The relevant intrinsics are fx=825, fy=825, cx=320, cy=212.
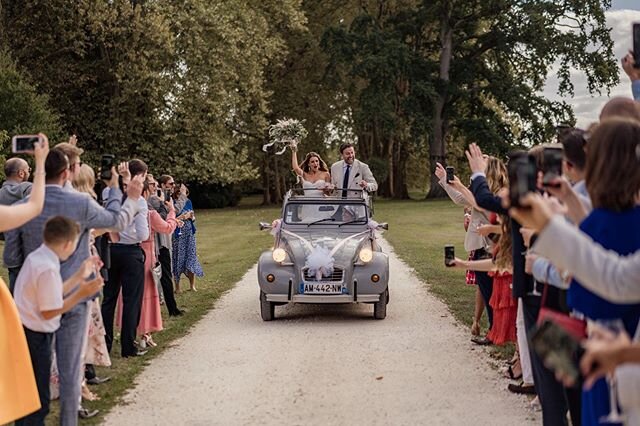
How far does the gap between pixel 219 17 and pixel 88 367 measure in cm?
3566

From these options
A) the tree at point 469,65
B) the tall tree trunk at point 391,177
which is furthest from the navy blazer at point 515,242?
the tall tree trunk at point 391,177

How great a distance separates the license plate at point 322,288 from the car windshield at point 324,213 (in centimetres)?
170

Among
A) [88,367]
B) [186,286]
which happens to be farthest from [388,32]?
[88,367]

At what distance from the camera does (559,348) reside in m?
3.22

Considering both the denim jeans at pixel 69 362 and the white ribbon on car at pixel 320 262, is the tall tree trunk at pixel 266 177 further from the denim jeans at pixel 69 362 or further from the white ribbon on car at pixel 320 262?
the denim jeans at pixel 69 362

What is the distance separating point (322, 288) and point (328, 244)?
84 centimetres

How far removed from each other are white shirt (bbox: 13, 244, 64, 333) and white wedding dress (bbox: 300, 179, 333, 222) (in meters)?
8.03

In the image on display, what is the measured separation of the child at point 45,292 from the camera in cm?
585

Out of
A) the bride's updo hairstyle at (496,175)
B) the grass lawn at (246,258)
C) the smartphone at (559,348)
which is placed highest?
the bride's updo hairstyle at (496,175)

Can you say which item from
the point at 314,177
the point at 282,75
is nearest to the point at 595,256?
the point at 314,177

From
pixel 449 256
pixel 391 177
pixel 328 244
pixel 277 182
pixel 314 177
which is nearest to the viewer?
pixel 449 256

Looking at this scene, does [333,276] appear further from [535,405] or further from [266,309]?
[535,405]

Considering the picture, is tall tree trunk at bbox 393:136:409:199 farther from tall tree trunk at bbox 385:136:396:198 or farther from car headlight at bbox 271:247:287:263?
car headlight at bbox 271:247:287:263

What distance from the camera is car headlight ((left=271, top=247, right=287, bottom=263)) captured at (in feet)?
40.9
